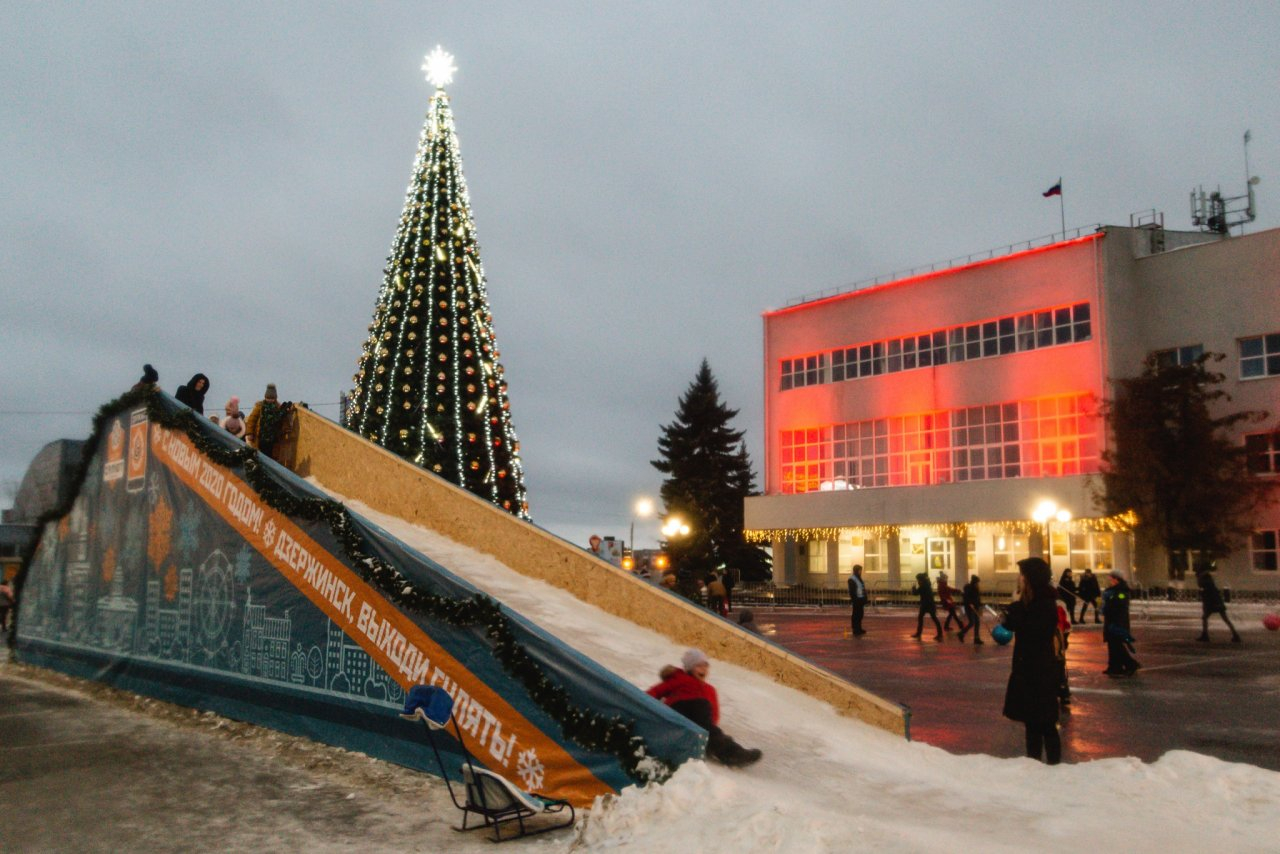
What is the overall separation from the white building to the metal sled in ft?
113

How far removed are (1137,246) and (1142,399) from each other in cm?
859

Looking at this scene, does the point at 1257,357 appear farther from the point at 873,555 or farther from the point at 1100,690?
the point at 1100,690

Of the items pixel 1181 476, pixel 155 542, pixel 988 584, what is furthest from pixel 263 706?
pixel 988 584

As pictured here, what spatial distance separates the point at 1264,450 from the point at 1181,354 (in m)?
5.12

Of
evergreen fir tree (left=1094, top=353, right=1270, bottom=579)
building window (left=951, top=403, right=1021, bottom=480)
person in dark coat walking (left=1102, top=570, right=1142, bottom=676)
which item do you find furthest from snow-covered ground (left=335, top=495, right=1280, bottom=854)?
building window (left=951, top=403, right=1021, bottom=480)

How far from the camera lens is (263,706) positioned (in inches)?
417

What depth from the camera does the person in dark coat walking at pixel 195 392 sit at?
15398 millimetres

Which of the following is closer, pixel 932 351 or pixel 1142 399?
pixel 1142 399

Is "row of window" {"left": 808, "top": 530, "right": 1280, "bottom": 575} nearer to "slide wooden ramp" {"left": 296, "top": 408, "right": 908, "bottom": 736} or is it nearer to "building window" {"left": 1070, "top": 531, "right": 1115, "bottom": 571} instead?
"building window" {"left": 1070, "top": 531, "right": 1115, "bottom": 571}

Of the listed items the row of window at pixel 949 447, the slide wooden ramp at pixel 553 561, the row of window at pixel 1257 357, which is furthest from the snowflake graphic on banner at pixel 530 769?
the row of window at pixel 949 447

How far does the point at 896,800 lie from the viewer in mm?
7000

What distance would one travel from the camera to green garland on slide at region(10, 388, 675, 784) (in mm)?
6945

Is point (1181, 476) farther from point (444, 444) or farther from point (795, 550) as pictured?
point (444, 444)

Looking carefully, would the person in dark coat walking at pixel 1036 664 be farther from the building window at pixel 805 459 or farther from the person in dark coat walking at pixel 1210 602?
the building window at pixel 805 459
